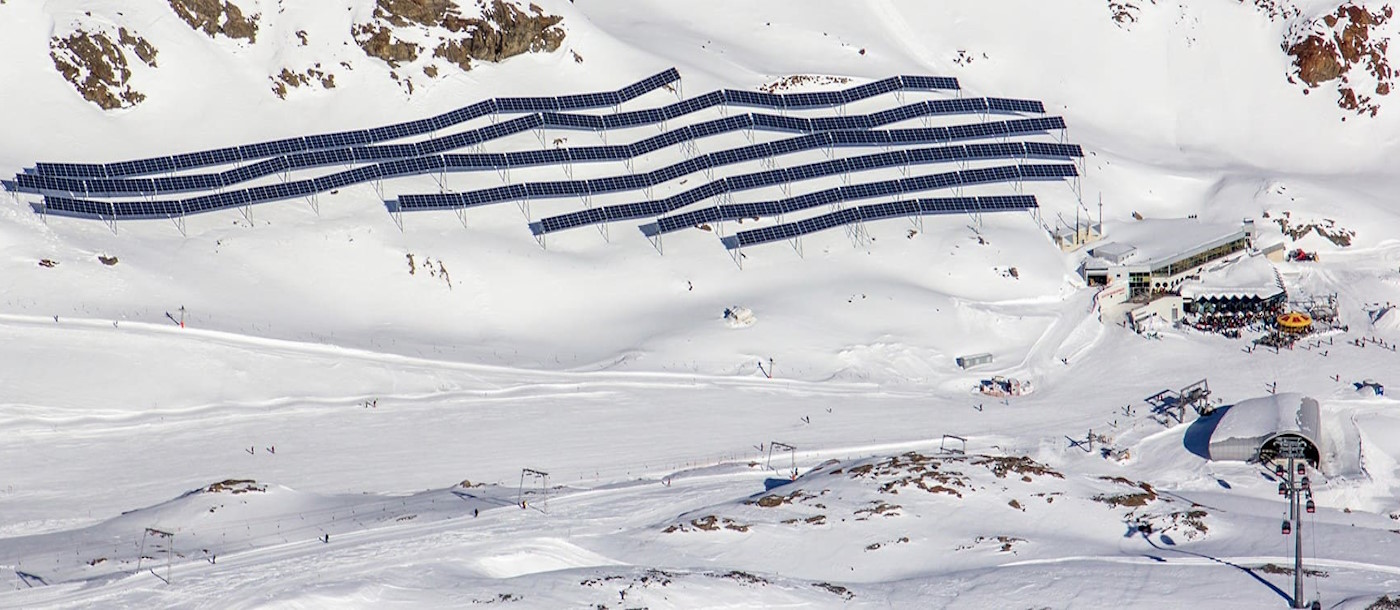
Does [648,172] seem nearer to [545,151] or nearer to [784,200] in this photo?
[545,151]

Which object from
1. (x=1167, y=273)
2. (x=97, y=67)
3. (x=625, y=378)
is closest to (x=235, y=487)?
(x=625, y=378)

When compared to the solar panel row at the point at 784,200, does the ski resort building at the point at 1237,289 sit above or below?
below

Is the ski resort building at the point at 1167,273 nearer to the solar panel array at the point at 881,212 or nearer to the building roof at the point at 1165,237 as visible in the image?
the building roof at the point at 1165,237

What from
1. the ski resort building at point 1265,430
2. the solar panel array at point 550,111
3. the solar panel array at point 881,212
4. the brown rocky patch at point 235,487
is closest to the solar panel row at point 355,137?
the solar panel array at point 550,111

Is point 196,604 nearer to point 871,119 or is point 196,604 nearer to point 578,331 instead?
point 578,331

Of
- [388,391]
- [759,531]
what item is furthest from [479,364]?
[759,531]
